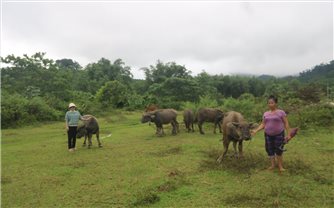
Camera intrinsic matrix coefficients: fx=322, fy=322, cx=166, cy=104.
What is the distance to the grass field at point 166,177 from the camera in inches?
241

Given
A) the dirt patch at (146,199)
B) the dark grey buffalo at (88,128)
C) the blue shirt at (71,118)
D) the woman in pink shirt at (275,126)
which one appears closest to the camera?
the dirt patch at (146,199)

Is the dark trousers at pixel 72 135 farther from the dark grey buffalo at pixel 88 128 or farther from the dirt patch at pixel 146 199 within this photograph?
the dirt patch at pixel 146 199

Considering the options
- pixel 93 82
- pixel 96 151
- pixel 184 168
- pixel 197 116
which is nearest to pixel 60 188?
pixel 184 168

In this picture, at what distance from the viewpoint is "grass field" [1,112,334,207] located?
20.1ft

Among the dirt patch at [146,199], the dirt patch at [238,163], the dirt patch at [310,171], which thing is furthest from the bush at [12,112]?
the dirt patch at [310,171]

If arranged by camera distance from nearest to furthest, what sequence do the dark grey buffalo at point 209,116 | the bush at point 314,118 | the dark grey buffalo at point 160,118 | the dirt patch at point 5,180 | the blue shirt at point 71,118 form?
the dirt patch at point 5,180 < the blue shirt at point 71,118 < the bush at point 314,118 < the dark grey buffalo at point 160,118 < the dark grey buffalo at point 209,116

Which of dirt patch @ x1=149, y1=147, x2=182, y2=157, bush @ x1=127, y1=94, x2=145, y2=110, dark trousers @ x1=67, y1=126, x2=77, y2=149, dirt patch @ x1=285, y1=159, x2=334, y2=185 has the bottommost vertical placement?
dirt patch @ x1=285, y1=159, x2=334, y2=185

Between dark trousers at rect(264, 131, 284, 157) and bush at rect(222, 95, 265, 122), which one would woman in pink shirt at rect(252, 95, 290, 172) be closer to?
dark trousers at rect(264, 131, 284, 157)

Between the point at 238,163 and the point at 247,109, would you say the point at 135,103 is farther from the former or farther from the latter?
the point at 238,163

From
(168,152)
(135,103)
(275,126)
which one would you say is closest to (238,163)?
(275,126)

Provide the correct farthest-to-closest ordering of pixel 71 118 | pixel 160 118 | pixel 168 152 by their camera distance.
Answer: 1. pixel 160 118
2. pixel 71 118
3. pixel 168 152

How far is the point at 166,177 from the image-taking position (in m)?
7.63

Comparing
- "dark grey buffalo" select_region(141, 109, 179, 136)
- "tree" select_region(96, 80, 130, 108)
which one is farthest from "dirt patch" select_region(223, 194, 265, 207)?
"tree" select_region(96, 80, 130, 108)

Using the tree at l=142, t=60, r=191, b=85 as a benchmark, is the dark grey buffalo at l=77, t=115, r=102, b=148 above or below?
below
